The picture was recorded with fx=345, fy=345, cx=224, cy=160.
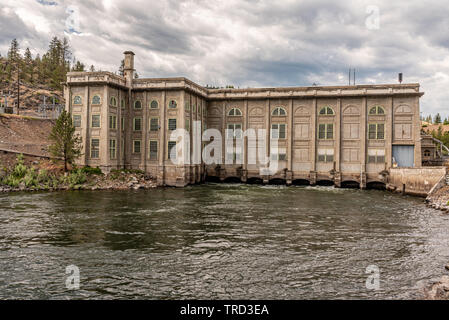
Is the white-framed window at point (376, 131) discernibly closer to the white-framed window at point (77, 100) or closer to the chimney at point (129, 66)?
the chimney at point (129, 66)

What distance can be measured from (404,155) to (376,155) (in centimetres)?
316

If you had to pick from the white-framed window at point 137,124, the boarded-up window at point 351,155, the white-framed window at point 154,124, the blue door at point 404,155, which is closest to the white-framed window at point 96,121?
the white-framed window at point 137,124

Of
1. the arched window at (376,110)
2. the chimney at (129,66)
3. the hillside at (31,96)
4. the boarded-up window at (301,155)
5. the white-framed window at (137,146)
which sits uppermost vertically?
the hillside at (31,96)

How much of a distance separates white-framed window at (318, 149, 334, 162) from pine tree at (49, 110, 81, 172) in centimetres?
2917

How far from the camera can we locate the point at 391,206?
27.7 metres

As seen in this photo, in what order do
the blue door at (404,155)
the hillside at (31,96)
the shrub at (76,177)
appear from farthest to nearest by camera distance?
1. the hillside at (31,96)
2. the blue door at (404,155)
3. the shrub at (76,177)

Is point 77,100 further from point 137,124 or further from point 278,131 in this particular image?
point 278,131

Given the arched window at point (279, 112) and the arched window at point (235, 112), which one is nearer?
the arched window at point (279, 112)

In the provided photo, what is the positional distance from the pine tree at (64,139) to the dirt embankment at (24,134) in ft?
23.1

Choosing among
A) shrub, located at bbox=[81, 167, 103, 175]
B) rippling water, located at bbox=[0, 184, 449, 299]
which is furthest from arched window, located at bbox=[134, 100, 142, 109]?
rippling water, located at bbox=[0, 184, 449, 299]

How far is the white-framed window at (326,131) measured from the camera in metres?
44.7

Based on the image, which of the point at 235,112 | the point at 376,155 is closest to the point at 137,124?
the point at 235,112
